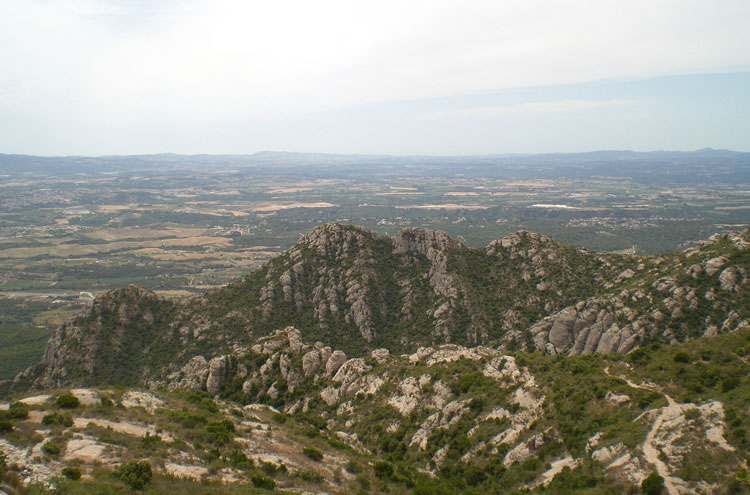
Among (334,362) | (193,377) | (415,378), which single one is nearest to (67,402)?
(193,377)

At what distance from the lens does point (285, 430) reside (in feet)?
137

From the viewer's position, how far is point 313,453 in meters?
35.4

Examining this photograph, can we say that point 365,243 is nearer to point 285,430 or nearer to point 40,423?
point 285,430

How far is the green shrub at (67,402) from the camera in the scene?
35353mm

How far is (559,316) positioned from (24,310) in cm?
19346

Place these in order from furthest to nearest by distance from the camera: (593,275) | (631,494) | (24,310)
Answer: (24,310) < (593,275) < (631,494)

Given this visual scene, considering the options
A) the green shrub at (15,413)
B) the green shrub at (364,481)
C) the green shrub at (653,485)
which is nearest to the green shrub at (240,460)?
the green shrub at (364,481)

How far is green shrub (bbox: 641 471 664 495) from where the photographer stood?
83.4ft

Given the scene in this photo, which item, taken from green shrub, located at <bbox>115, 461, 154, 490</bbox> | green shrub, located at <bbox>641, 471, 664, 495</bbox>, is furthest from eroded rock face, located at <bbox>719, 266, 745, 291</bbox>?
green shrub, located at <bbox>115, 461, 154, 490</bbox>

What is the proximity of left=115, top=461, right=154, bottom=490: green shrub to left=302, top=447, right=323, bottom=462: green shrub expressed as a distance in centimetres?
1206

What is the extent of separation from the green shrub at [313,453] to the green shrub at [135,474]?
12.1 m

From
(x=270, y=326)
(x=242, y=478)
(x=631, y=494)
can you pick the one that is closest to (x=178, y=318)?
(x=270, y=326)

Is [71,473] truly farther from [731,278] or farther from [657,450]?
[731,278]

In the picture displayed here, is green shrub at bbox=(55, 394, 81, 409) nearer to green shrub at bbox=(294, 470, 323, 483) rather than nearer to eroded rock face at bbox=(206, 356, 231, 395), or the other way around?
green shrub at bbox=(294, 470, 323, 483)
